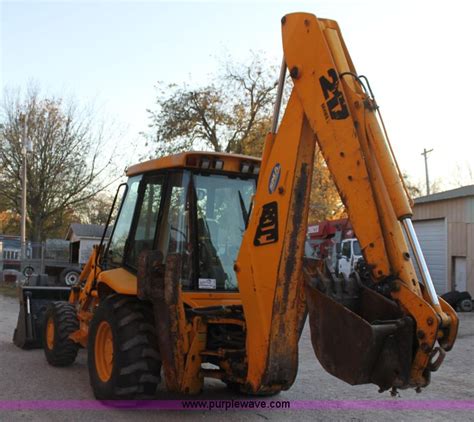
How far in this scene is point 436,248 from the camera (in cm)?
2050

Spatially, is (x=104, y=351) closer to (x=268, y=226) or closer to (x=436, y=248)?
(x=268, y=226)

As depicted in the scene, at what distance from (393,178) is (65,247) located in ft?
73.4

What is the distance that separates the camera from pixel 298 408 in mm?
5938

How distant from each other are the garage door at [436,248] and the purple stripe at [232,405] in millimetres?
14316

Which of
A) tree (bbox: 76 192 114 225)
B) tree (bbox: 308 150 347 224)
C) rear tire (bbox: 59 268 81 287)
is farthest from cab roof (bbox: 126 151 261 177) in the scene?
tree (bbox: 76 192 114 225)

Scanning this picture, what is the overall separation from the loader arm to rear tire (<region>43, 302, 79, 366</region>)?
3.53m

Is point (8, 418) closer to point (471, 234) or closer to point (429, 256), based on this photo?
point (471, 234)

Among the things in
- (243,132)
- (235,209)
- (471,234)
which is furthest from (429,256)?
(235,209)

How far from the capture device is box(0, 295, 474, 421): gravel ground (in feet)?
18.1

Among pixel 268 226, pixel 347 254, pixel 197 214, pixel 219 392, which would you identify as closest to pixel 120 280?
pixel 197 214

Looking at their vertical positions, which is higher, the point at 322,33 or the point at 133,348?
the point at 322,33

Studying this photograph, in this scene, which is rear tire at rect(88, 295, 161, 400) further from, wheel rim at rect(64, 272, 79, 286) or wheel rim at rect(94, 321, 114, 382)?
wheel rim at rect(64, 272, 79, 286)

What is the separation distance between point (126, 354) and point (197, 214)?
5.07ft

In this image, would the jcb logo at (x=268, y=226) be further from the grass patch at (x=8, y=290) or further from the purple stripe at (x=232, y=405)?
the grass patch at (x=8, y=290)
